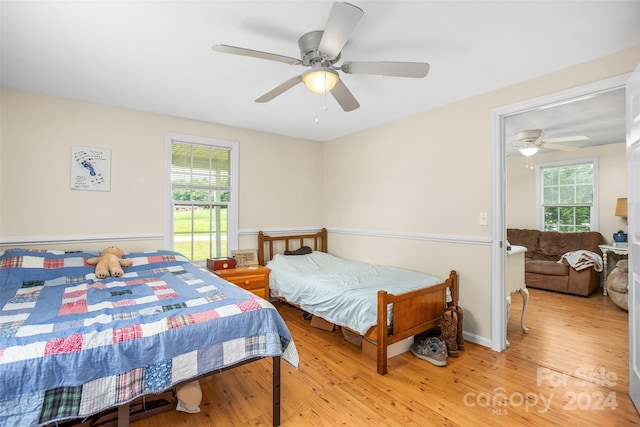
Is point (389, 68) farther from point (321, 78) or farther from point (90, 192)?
point (90, 192)

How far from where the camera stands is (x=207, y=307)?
1.82 m

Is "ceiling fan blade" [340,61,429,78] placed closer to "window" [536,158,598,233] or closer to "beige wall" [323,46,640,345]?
"beige wall" [323,46,640,345]

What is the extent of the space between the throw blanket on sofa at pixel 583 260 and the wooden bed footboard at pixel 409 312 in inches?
111

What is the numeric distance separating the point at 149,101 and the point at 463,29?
9.44 ft

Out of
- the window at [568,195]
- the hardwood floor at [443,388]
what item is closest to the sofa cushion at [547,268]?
the window at [568,195]

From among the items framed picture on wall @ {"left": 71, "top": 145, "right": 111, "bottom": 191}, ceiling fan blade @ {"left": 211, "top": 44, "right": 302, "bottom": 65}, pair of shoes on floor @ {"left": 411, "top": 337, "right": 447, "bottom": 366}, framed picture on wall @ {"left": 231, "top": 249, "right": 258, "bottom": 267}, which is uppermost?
ceiling fan blade @ {"left": 211, "top": 44, "right": 302, "bottom": 65}

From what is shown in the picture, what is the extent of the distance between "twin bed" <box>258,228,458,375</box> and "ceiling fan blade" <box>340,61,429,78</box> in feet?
5.22

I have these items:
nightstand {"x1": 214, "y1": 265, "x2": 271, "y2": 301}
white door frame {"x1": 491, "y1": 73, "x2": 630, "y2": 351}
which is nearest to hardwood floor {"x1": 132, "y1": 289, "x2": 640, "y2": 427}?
white door frame {"x1": 491, "y1": 73, "x2": 630, "y2": 351}

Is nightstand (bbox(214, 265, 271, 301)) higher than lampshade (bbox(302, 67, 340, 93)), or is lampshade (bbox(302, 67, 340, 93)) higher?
lampshade (bbox(302, 67, 340, 93))

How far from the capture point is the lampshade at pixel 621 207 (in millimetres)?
4527

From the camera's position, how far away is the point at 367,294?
267 centimetres

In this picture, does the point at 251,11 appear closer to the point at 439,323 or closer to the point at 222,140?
the point at 222,140

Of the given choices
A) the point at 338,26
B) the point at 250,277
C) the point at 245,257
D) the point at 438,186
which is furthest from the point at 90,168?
the point at 438,186

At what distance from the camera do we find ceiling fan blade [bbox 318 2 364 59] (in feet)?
4.57
